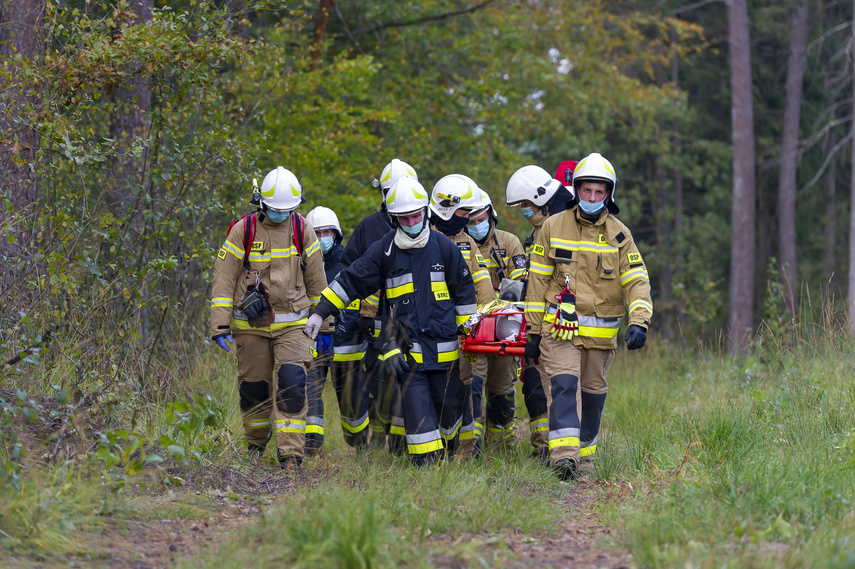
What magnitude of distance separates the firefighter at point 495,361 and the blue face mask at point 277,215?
153 cm

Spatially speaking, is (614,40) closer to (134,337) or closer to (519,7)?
(519,7)

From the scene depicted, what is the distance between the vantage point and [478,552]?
12.8 feet

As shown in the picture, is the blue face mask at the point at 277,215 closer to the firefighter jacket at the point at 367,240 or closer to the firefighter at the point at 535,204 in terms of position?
the firefighter jacket at the point at 367,240

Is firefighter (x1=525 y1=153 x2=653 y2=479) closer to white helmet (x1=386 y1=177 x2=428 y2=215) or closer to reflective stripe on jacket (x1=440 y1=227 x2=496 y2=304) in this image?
reflective stripe on jacket (x1=440 y1=227 x2=496 y2=304)

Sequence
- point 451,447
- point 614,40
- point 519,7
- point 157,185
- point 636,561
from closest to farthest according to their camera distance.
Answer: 1. point 636,561
2. point 451,447
3. point 157,185
4. point 519,7
5. point 614,40

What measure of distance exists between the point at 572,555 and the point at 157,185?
5088 mm

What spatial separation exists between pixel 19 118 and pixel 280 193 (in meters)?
2.10

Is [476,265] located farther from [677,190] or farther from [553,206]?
[677,190]

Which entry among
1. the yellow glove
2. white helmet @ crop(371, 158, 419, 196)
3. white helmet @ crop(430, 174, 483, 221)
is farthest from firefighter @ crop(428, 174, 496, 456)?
the yellow glove

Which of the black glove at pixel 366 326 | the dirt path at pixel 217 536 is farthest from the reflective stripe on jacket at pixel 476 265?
the dirt path at pixel 217 536

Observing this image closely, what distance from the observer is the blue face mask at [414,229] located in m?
5.74

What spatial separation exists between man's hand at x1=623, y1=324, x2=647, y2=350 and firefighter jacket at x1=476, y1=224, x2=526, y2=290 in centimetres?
161

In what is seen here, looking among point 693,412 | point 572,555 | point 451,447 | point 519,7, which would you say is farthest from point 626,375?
point 519,7

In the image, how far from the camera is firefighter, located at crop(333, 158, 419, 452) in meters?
6.59
